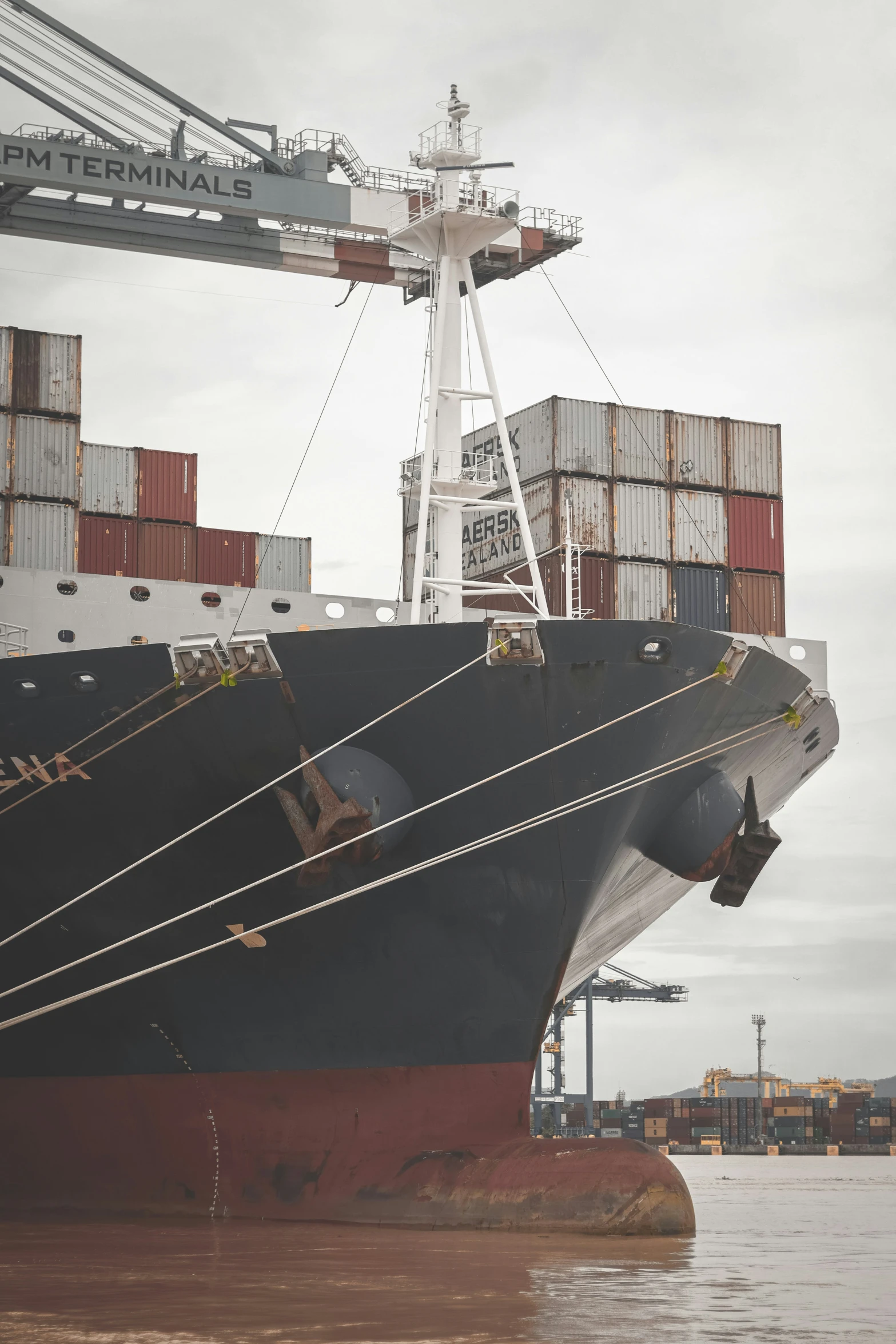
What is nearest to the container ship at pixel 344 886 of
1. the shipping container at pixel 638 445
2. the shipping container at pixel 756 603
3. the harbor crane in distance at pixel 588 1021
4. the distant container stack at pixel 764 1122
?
the shipping container at pixel 756 603

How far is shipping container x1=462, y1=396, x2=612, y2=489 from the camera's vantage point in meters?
21.7

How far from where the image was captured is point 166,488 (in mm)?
21500

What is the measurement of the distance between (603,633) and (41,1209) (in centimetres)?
800

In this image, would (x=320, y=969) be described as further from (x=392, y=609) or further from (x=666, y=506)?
(x=666, y=506)

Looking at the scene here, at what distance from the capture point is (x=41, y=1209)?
1518 cm

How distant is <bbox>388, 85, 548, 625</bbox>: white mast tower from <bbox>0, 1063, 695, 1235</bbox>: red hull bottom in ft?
17.2

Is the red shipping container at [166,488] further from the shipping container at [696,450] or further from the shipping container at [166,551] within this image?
the shipping container at [696,450]

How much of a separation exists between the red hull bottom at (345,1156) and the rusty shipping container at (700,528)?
997cm

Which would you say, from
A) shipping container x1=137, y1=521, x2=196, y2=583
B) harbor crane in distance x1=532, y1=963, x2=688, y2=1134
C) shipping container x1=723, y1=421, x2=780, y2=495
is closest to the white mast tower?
shipping container x1=137, y1=521, x2=196, y2=583

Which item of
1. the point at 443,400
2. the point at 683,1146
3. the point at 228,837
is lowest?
the point at 683,1146

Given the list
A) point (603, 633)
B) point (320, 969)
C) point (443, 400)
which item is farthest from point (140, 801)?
point (443, 400)

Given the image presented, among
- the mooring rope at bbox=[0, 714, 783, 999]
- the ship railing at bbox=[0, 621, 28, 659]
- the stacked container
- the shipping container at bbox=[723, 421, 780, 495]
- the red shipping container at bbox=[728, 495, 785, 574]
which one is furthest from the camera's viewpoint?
the shipping container at bbox=[723, 421, 780, 495]

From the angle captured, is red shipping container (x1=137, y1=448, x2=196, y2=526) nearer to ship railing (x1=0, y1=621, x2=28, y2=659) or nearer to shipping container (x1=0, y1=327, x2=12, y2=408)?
shipping container (x1=0, y1=327, x2=12, y2=408)

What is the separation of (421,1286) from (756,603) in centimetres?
1444
